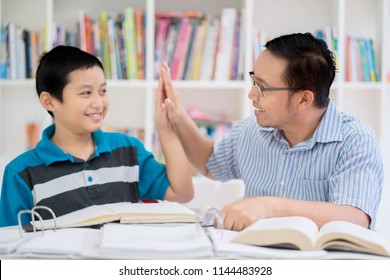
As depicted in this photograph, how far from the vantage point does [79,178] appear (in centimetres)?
173

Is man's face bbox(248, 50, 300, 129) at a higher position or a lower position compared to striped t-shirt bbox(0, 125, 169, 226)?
higher

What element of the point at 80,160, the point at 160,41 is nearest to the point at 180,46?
the point at 160,41

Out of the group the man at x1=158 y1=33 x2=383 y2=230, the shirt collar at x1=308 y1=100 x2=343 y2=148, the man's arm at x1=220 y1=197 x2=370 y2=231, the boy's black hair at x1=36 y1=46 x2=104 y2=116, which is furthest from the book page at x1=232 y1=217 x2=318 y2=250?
the boy's black hair at x1=36 y1=46 x2=104 y2=116

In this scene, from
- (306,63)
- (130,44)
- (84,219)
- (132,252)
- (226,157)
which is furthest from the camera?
(130,44)

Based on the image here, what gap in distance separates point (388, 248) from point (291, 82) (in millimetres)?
671

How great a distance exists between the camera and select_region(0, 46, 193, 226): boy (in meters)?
1.67

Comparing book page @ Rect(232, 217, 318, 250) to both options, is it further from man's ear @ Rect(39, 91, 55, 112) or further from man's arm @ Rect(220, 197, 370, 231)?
man's ear @ Rect(39, 91, 55, 112)

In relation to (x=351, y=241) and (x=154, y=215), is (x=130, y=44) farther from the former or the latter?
(x=351, y=241)

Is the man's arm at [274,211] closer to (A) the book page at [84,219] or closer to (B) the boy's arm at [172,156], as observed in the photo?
(A) the book page at [84,219]

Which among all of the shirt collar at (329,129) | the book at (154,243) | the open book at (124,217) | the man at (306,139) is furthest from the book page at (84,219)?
the shirt collar at (329,129)

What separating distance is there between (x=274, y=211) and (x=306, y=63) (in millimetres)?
481

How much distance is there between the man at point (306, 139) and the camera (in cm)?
149

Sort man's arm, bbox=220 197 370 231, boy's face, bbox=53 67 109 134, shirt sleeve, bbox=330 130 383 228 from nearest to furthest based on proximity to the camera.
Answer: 1. man's arm, bbox=220 197 370 231
2. shirt sleeve, bbox=330 130 383 228
3. boy's face, bbox=53 67 109 134

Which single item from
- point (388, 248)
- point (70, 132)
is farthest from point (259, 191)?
point (388, 248)
